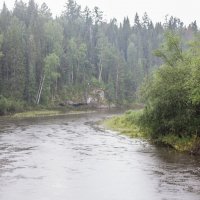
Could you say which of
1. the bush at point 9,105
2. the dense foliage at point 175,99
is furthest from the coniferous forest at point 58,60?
the dense foliage at point 175,99

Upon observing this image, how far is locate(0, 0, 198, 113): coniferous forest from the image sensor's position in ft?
352

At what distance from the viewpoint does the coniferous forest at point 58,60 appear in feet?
352

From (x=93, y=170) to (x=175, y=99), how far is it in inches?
558

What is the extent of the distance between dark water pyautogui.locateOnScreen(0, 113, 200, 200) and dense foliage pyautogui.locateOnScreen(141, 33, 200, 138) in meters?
2.76

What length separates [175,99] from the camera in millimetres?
44750

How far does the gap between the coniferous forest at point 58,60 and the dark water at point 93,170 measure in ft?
138

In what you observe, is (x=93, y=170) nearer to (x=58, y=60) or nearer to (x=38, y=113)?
(x=38, y=113)

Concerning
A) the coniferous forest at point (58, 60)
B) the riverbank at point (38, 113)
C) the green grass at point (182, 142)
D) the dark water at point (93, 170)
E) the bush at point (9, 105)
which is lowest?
the dark water at point (93, 170)

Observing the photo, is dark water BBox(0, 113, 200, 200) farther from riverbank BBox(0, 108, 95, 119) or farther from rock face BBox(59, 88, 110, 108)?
rock face BBox(59, 88, 110, 108)

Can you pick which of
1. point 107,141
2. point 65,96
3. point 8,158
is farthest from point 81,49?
point 8,158

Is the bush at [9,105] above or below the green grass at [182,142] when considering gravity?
above

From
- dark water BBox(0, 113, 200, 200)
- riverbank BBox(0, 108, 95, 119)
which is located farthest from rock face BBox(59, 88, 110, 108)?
dark water BBox(0, 113, 200, 200)

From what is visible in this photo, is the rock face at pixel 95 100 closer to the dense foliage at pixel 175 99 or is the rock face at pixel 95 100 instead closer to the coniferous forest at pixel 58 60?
the coniferous forest at pixel 58 60

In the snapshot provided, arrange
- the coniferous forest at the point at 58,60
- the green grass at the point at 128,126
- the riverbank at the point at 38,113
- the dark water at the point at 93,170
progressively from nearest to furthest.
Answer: the dark water at the point at 93,170 → the green grass at the point at 128,126 → the riverbank at the point at 38,113 → the coniferous forest at the point at 58,60
